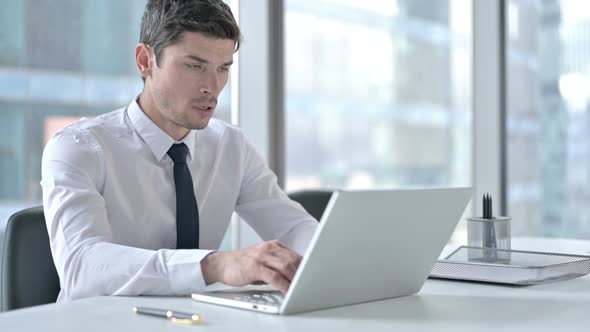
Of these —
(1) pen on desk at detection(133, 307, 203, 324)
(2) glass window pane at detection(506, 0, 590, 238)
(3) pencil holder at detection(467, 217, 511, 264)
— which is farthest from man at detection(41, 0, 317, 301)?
(2) glass window pane at detection(506, 0, 590, 238)

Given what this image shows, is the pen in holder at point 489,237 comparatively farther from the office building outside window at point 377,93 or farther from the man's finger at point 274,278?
the office building outside window at point 377,93

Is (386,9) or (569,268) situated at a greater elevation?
(386,9)

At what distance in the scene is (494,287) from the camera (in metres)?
1.52

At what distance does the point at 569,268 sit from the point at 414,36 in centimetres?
264

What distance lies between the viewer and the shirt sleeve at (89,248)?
4.69 feet

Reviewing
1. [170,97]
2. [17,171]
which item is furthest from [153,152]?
[17,171]

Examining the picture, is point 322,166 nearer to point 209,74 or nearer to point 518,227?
point 518,227

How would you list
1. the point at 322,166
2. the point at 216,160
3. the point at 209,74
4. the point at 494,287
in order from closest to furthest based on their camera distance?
the point at 494,287, the point at 209,74, the point at 216,160, the point at 322,166

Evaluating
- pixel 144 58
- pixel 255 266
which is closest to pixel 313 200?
pixel 144 58

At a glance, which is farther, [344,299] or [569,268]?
[569,268]

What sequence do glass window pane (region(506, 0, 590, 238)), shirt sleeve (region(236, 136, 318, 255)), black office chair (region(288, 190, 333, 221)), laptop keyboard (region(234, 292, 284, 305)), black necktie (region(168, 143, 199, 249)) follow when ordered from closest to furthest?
laptop keyboard (region(234, 292, 284, 305)) → black necktie (region(168, 143, 199, 249)) → shirt sleeve (region(236, 136, 318, 255)) → black office chair (region(288, 190, 333, 221)) → glass window pane (region(506, 0, 590, 238))

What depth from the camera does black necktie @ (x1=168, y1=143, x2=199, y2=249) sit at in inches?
76.2

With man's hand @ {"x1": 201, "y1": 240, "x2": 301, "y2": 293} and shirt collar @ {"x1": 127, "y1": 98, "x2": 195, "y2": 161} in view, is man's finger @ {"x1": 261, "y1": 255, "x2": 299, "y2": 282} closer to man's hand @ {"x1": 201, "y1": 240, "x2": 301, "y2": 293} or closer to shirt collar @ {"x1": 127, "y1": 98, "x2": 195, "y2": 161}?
man's hand @ {"x1": 201, "y1": 240, "x2": 301, "y2": 293}

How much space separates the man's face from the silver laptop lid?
31.8 inches
